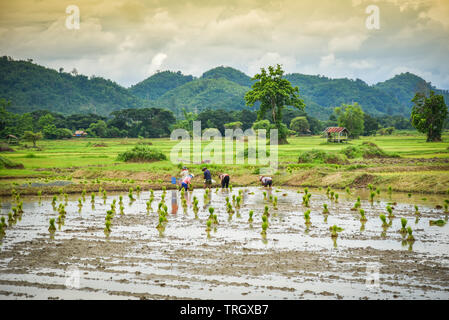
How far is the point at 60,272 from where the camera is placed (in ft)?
35.5

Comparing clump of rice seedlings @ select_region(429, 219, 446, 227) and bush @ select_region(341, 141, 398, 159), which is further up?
bush @ select_region(341, 141, 398, 159)

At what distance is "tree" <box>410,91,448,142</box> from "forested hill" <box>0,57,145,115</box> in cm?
12623

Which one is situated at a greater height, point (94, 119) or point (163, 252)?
point (94, 119)

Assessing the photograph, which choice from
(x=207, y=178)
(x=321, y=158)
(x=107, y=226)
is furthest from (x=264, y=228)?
(x=321, y=158)

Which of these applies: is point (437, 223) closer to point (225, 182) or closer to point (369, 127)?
point (225, 182)

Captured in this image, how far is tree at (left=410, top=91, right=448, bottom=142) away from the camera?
6247 centimetres

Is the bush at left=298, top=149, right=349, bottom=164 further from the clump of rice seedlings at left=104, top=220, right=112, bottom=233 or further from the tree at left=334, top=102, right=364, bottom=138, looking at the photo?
the tree at left=334, top=102, right=364, bottom=138

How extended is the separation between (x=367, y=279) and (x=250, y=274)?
2646 mm

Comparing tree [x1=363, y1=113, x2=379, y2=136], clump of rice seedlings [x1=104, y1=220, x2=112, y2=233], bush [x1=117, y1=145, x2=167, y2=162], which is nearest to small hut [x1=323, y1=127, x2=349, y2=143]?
tree [x1=363, y1=113, x2=379, y2=136]

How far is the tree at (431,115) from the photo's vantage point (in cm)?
6247

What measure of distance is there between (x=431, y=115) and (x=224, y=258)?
58.9 m

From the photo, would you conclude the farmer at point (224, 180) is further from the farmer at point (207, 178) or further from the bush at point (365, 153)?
the bush at point (365, 153)
